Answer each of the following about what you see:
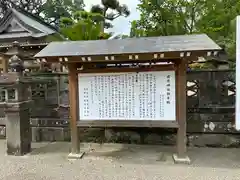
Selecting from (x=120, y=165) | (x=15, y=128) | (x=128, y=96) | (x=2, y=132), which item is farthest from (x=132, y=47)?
(x=2, y=132)

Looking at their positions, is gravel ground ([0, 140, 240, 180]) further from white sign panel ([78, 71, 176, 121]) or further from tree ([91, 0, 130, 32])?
tree ([91, 0, 130, 32])

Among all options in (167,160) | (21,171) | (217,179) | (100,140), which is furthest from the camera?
(100,140)

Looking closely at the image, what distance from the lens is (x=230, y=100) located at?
19.3ft

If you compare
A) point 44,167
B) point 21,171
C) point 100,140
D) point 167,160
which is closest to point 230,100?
point 167,160

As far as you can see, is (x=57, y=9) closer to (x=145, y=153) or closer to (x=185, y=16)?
(x=185, y=16)

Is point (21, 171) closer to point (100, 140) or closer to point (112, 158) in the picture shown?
point (112, 158)

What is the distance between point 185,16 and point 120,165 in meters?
15.0

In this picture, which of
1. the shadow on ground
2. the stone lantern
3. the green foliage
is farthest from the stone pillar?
the green foliage

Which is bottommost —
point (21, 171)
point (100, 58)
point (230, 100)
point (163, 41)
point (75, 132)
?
point (21, 171)

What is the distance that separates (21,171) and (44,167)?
1.33 feet

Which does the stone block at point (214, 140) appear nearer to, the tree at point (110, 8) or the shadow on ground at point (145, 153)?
the shadow on ground at point (145, 153)

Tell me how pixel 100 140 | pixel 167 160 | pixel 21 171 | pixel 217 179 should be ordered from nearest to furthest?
pixel 217 179, pixel 21 171, pixel 167 160, pixel 100 140

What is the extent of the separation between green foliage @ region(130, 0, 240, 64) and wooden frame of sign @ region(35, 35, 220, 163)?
36.2 ft

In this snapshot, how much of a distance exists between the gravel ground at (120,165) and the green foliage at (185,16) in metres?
11.4
